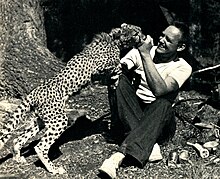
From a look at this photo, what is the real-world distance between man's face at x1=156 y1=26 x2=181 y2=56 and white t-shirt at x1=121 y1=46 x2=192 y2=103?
0.15 meters

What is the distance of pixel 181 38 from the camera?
5469 millimetres

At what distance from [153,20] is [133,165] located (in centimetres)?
327

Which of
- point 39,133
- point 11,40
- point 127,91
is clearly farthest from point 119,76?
point 11,40

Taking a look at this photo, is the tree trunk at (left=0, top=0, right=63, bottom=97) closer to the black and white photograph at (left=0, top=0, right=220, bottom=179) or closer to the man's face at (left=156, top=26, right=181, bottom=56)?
the black and white photograph at (left=0, top=0, right=220, bottom=179)

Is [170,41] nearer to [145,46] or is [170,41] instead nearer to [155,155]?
[145,46]

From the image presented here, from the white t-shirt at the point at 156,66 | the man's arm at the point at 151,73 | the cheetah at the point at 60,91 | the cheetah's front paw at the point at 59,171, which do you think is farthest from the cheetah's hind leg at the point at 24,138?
the man's arm at the point at 151,73

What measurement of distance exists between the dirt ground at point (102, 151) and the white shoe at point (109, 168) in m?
0.13

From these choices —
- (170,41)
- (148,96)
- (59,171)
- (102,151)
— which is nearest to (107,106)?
(102,151)

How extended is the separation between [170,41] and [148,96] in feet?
1.82

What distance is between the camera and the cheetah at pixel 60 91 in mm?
5555

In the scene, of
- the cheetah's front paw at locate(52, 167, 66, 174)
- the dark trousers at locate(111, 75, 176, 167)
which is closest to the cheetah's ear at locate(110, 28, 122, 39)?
the dark trousers at locate(111, 75, 176, 167)

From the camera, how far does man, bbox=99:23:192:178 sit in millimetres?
5246

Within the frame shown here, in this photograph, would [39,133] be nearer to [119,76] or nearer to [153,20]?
[119,76]

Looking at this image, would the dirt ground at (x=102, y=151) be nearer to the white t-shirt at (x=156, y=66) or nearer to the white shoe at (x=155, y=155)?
the white shoe at (x=155, y=155)
